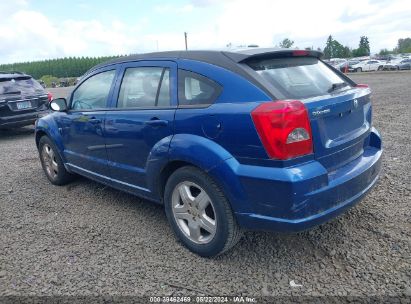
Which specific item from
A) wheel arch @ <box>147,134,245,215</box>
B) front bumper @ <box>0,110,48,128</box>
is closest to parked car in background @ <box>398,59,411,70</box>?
front bumper @ <box>0,110,48,128</box>

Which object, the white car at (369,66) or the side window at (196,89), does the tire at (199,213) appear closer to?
the side window at (196,89)

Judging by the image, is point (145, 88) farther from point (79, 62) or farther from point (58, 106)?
point (79, 62)

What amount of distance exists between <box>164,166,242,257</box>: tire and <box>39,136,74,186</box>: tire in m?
2.41

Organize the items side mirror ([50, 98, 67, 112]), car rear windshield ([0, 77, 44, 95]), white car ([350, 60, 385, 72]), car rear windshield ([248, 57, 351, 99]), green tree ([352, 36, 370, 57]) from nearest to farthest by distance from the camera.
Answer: car rear windshield ([248, 57, 351, 99]), side mirror ([50, 98, 67, 112]), car rear windshield ([0, 77, 44, 95]), white car ([350, 60, 385, 72]), green tree ([352, 36, 370, 57])

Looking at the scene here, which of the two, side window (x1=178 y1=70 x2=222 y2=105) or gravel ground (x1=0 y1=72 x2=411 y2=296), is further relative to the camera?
side window (x1=178 y1=70 x2=222 y2=105)

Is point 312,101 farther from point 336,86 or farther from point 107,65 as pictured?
point 107,65

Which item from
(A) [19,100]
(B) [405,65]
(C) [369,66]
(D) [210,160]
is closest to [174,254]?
(D) [210,160]

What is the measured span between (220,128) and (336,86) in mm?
1151

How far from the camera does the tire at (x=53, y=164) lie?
5156 mm

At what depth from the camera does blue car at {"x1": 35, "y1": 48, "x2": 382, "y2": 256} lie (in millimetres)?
2627

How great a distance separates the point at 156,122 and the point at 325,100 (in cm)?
142

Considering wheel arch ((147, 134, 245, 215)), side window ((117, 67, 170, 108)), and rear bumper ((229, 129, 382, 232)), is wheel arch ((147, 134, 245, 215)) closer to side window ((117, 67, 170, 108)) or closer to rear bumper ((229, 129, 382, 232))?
rear bumper ((229, 129, 382, 232))

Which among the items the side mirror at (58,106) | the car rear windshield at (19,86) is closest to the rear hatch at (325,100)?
the side mirror at (58,106)

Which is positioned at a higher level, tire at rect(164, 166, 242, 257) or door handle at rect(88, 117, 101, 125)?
door handle at rect(88, 117, 101, 125)
